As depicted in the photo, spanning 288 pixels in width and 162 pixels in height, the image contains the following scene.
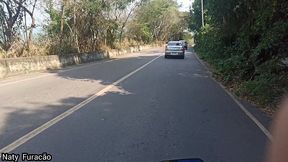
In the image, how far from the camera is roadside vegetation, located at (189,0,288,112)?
1314 centimetres

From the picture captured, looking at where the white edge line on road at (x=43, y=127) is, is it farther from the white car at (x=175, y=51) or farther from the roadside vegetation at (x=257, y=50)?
the white car at (x=175, y=51)

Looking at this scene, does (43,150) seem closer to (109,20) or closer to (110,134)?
(110,134)

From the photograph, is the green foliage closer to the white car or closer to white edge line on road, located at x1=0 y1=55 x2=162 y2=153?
the white car

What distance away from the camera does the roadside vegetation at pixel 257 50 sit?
13141 mm

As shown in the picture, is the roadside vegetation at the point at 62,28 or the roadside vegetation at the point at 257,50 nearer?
the roadside vegetation at the point at 257,50

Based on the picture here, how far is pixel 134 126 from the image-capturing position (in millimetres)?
8953

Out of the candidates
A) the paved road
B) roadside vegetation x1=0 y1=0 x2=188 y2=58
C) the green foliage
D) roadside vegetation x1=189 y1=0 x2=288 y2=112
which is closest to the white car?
roadside vegetation x1=0 y1=0 x2=188 y2=58

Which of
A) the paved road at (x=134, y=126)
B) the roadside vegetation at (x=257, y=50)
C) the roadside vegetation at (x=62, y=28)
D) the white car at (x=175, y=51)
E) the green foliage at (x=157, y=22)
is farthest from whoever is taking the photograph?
the green foliage at (x=157, y=22)

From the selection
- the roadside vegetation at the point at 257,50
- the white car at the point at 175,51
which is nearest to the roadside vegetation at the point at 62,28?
the white car at the point at 175,51

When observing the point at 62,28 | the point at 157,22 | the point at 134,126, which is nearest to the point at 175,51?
the point at 62,28

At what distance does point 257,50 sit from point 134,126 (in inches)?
298

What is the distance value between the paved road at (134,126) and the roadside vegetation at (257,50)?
974 millimetres

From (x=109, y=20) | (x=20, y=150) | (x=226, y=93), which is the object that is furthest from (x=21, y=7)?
(x=20, y=150)

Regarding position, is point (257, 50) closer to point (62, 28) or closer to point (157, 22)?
point (62, 28)
